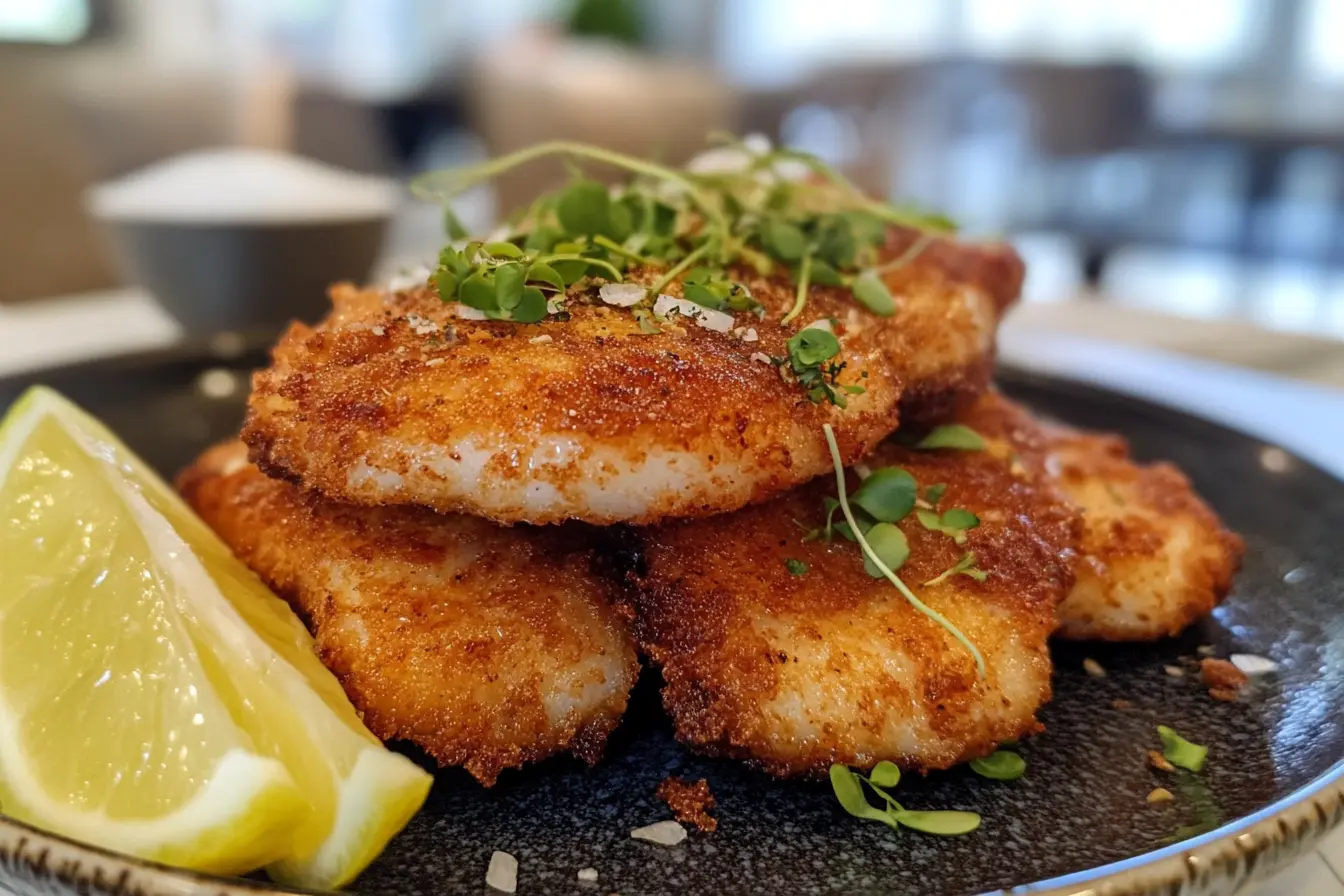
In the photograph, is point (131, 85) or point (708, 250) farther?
point (131, 85)

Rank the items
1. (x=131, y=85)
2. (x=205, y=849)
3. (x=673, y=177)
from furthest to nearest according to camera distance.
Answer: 1. (x=131, y=85)
2. (x=673, y=177)
3. (x=205, y=849)

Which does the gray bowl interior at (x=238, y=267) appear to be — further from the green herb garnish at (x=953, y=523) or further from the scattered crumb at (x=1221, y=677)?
the scattered crumb at (x=1221, y=677)

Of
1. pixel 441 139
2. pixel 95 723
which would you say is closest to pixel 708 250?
pixel 95 723

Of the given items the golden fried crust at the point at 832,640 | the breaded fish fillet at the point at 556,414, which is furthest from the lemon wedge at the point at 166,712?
the golden fried crust at the point at 832,640

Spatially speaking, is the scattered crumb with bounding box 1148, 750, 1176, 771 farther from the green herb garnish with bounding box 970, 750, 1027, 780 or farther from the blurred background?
the blurred background

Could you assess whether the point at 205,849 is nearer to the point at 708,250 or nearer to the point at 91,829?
the point at 91,829

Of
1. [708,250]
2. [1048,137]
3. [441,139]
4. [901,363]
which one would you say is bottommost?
[441,139]

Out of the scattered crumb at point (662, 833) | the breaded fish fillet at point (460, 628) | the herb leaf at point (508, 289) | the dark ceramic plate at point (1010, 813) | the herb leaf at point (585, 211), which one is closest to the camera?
the dark ceramic plate at point (1010, 813)
